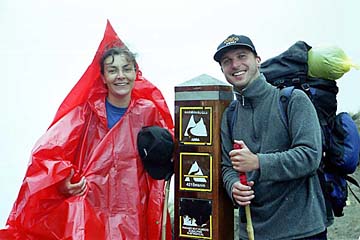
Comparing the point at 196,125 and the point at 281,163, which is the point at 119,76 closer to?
the point at 196,125

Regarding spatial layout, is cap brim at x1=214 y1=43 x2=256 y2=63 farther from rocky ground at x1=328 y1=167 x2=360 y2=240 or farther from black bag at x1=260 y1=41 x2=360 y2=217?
rocky ground at x1=328 y1=167 x2=360 y2=240

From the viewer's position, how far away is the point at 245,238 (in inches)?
83.4

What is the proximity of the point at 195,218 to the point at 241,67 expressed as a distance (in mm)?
778

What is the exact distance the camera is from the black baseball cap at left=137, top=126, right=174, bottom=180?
7.85 ft

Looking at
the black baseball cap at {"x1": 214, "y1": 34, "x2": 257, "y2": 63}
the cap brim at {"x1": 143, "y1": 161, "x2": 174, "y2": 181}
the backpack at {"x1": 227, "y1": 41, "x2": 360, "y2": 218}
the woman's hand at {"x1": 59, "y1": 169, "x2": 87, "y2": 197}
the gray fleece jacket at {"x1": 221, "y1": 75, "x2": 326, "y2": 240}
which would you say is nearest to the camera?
the gray fleece jacket at {"x1": 221, "y1": 75, "x2": 326, "y2": 240}

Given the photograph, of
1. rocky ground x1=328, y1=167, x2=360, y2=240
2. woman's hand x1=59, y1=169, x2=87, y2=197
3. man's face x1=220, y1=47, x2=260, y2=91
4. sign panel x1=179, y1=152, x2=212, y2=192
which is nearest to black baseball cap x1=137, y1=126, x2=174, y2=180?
sign panel x1=179, y1=152, x2=212, y2=192

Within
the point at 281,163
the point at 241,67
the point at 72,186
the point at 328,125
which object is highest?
the point at 241,67

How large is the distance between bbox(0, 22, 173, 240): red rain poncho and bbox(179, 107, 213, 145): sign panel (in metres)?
0.36

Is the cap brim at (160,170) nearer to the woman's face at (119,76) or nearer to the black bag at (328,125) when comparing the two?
the woman's face at (119,76)

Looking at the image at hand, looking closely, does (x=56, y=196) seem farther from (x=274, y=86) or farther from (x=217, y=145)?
(x=274, y=86)

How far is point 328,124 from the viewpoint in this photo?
2.30 m

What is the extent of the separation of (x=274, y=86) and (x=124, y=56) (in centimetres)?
85

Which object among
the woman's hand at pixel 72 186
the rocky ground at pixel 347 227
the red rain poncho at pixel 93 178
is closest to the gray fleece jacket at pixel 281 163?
the red rain poncho at pixel 93 178

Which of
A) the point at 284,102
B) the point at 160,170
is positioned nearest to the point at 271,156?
the point at 284,102
